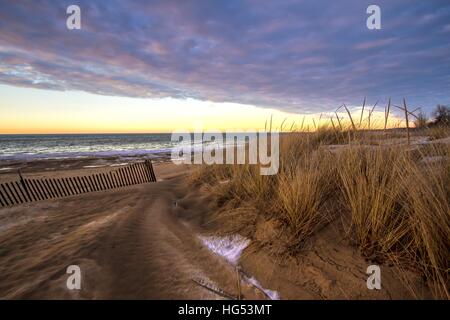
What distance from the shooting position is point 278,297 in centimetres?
263

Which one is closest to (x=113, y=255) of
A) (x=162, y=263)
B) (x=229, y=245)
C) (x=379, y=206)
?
(x=162, y=263)

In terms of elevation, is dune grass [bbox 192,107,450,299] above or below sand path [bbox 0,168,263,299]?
above

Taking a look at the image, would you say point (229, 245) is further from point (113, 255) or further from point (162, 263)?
point (113, 255)

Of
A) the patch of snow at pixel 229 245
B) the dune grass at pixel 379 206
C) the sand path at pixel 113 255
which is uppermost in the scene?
the dune grass at pixel 379 206

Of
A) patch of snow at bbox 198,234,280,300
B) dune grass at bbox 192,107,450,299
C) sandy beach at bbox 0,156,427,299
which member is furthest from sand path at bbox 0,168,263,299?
dune grass at bbox 192,107,450,299

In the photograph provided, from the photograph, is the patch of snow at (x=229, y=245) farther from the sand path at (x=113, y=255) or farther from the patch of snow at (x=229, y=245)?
the sand path at (x=113, y=255)

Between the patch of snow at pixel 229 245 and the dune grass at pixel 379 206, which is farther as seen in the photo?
the patch of snow at pixel 229 245

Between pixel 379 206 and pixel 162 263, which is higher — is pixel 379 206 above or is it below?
above

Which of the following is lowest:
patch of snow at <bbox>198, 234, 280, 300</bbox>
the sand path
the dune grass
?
the sand path

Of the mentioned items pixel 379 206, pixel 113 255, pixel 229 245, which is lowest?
pixel 113 255

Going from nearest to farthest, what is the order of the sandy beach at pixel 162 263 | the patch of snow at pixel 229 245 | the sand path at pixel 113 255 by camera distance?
the sandy beach at pixel 162 263 < the sand path at pixel 113 255 < the patch of snow at pixel 229 245

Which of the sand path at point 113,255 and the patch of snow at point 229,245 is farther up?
the patch of snow at point 229,245

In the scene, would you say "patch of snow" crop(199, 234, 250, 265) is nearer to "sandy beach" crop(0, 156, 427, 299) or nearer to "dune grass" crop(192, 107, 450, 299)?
"sandy beach" crop(0, 156, 427, 299)

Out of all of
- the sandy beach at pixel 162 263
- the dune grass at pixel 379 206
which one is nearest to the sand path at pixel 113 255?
the sandy beach at pixel 162 263
